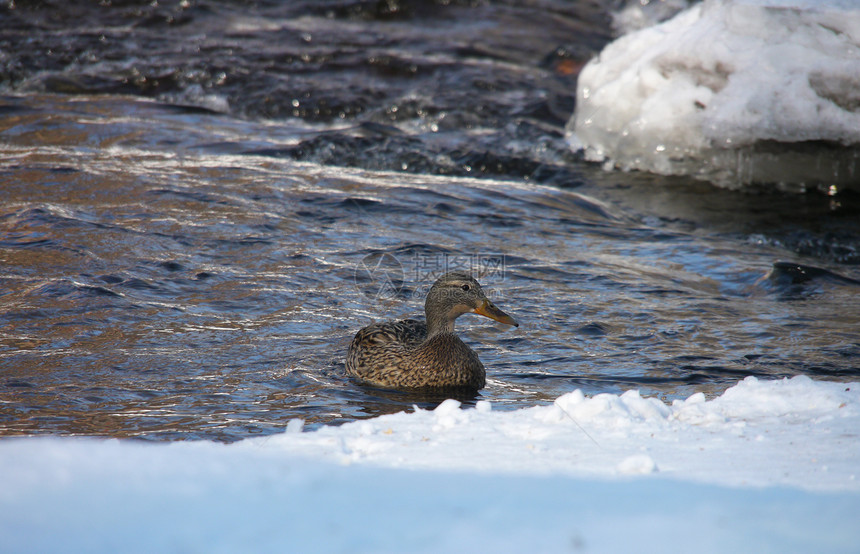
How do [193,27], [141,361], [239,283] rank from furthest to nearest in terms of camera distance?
[193,27] < [239,283] < [141,361]

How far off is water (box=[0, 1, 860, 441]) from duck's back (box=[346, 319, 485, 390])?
193 millimetres

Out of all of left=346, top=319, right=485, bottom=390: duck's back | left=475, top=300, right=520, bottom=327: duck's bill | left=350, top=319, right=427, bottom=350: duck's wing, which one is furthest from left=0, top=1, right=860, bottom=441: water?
left=475, top=300, right=520, bottom=327: duck's bill

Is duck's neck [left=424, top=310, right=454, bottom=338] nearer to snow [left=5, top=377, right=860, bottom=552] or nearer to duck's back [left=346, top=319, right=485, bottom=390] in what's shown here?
duck's back [left=346, top=319, right=485, bottom=390]

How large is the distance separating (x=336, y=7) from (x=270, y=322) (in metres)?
13.7

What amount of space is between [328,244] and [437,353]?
2968 millimetres

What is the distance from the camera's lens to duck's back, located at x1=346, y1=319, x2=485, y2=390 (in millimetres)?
→ 6480

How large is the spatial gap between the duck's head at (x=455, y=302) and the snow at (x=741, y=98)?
601 centimetres

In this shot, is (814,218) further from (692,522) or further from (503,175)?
(692,522)

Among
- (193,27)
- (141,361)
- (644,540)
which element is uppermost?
(193,27)

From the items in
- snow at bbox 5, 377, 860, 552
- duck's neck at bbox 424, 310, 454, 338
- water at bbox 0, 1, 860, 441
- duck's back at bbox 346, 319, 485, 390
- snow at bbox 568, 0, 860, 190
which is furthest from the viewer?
snow at bbox 568, 0, 860, 190

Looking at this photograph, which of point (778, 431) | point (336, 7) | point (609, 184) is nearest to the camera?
point (778, 431)

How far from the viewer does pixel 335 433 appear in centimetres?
442

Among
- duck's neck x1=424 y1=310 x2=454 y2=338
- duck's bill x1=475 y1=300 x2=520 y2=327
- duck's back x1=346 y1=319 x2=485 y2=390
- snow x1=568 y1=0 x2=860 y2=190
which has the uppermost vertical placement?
snow x1=568 y1=0 x2=860 y2=190

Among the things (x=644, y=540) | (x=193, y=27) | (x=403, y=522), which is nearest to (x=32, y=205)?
(x=403, y=522)
